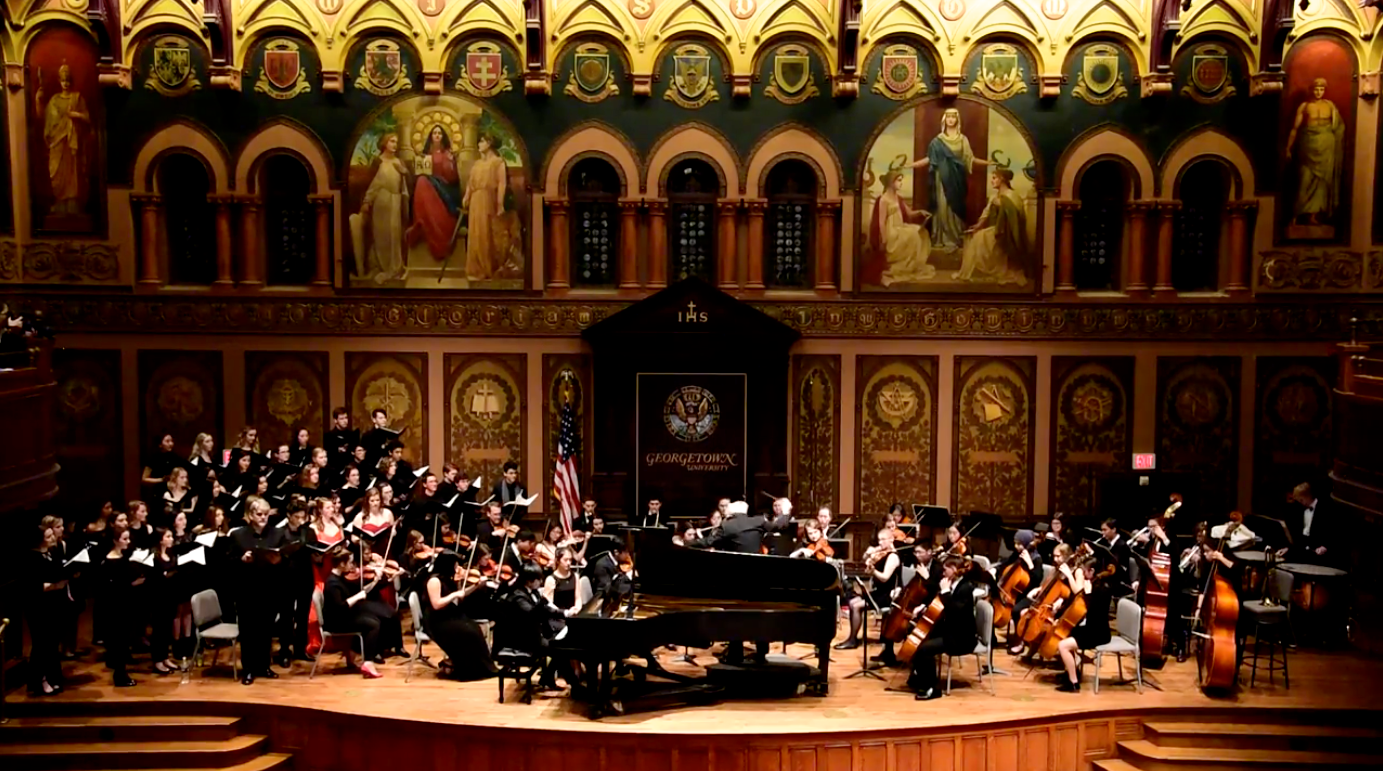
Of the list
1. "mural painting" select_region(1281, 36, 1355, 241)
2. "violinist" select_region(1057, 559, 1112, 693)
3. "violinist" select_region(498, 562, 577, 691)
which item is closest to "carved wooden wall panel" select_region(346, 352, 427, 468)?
"violinist" select_region(498, 562, 577, 691)

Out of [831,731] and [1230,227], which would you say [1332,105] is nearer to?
[1230,227]

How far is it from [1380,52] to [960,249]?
6.48m

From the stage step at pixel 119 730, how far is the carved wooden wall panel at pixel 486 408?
7001 millimetres

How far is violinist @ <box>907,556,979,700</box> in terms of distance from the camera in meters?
12.1

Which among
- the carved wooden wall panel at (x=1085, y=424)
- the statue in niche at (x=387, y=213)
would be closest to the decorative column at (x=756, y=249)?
the carved wooden wall panel at (x=1085, y=424)

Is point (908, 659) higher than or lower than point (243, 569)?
lower

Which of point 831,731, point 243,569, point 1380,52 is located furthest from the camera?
point 1380,52

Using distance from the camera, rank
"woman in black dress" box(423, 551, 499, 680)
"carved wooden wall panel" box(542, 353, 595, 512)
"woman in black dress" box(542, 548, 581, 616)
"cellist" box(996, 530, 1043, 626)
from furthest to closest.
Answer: "carved wooden wall panel" box(542, 353, 595, 512) → "cellist" box(996, 530, 1043, 626) → "woman in black dress" box(542, 548, 581, 616) → "woman in black dress" box(423, 551, 499, 680)

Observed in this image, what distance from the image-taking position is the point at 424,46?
58.7 feet

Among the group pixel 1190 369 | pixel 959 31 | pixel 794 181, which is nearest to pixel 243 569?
pixel 794 181

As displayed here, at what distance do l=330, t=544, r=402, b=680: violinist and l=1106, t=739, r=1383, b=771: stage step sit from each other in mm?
7608

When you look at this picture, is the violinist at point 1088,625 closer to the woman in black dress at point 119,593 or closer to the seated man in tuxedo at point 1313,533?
the seated man in tuxedo at point 1313,533

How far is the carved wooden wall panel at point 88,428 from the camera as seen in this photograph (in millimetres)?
17969

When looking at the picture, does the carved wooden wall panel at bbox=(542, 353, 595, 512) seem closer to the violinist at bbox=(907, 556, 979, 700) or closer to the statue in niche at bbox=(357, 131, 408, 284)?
the statue in niche at bbox=(357, 131, 408, 284)
